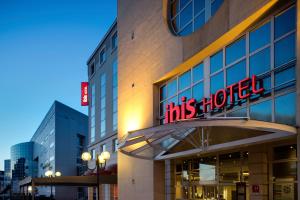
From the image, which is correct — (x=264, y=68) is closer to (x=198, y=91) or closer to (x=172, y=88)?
(x=198, y=91)

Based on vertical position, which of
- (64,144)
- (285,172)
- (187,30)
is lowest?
(64,144)

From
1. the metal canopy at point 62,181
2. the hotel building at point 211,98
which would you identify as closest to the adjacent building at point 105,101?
the metal canopy at point 62,181

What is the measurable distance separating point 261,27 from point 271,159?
4930mm

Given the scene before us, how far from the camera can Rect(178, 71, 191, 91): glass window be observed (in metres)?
19.8

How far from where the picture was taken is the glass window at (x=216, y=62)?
17062 mm

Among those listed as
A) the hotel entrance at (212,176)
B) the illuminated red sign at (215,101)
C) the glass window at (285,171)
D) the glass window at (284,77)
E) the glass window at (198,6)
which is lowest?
the hotel entrance at (212,176)

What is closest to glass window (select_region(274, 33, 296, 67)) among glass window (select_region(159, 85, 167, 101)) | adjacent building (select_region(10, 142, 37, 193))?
glass window (select_region(159, 85, 167, 101))

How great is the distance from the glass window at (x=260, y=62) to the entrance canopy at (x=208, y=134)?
2.12m

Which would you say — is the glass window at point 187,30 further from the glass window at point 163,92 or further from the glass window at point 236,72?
the glass window at point 236,72

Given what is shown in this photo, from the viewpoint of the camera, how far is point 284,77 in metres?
13.0

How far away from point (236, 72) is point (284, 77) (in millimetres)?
2936

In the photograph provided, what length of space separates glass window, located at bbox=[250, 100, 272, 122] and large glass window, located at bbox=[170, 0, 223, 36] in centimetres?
530

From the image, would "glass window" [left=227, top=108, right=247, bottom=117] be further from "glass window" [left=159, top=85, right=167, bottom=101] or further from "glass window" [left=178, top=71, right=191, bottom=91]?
"glass window" [left=159, top=85, right=167, bottom=101]

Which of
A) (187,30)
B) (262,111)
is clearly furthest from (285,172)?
(187,30)
